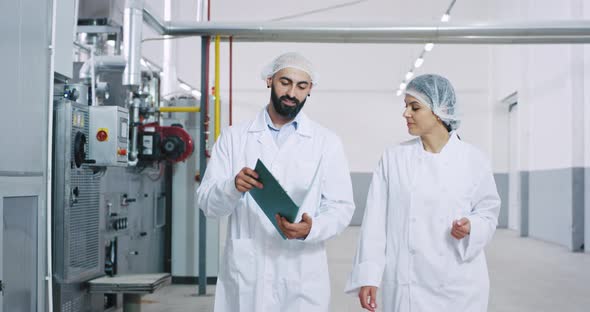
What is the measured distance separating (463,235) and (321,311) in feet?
1.95

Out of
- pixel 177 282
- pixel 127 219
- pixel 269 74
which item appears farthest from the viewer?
pixel 177 282

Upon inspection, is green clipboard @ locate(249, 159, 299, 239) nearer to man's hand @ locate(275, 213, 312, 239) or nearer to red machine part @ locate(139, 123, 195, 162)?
man's hand @ locate(275, 213, 312, 239)

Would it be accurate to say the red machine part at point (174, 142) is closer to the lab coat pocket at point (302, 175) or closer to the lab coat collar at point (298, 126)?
the lab coat collar at point (298, 126)

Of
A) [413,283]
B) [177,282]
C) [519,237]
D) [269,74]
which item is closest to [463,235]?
[413,283]

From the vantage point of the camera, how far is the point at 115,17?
16.9 feet

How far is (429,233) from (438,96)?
548 mm

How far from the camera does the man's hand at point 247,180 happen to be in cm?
212

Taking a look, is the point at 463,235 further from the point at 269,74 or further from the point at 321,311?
the point at 269,74

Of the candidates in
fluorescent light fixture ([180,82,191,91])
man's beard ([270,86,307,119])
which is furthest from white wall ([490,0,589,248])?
man's beard ([270,86,307,119])

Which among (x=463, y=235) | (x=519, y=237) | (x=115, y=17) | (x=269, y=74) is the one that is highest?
(x=115, y=17)

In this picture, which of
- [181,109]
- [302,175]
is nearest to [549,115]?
[181,109]

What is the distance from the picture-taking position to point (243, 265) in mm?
2348

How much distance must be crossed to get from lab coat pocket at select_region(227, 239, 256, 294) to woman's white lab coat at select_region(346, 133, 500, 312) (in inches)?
15.2

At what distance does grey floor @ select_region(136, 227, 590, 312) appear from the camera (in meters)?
5.61
